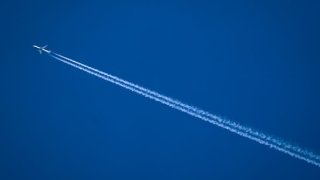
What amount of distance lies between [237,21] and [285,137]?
1.75 m

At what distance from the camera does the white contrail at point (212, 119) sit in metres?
4.83

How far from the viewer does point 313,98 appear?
470 centimetres

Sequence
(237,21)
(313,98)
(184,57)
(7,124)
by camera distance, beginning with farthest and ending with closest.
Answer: (7,124) < (184,57) < (237,21) < (313,98)

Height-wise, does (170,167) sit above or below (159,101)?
below

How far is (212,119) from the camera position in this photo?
17.2 feet

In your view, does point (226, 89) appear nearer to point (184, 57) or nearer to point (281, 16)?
point (184, 57)

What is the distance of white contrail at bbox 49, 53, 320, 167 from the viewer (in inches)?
190

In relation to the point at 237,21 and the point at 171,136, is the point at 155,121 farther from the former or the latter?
the point at 237,21

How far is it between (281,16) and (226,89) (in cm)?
125

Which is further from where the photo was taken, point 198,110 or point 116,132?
point 116,132

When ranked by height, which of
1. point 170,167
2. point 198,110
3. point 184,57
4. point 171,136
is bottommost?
point 170,167

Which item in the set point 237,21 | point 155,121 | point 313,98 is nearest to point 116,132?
point 155,121

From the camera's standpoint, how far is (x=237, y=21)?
5.09 metres

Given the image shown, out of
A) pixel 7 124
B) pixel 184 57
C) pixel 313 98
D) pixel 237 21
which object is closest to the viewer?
pixel 313 98
